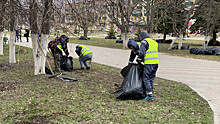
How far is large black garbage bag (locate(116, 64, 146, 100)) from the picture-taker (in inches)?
205

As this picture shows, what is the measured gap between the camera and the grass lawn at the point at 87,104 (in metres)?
4.21

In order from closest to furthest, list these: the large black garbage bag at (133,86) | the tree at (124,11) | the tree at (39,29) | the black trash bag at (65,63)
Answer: the large black garbage bag at (133,86) < the tree at (39,29) < the black trash bag at (65,63) < the tree at (124,11)

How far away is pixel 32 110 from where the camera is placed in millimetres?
4516

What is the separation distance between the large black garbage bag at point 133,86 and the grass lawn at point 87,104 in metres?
0.16

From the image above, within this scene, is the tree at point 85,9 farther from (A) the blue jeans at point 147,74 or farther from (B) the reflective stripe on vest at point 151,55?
(A) the blue jeans at point 147,74

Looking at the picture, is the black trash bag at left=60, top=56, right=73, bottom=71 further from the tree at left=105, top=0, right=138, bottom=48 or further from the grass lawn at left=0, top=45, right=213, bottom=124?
the tree at left=105, top=0, right=138, bottom=48

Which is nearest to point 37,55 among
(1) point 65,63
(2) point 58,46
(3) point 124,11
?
(2) point 58,46

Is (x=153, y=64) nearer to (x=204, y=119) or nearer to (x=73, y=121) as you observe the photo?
(x=204, y=119)

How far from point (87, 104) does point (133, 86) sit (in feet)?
3.44

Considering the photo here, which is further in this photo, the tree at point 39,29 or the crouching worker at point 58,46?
the crouching worker at point 58,46

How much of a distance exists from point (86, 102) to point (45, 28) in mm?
3464

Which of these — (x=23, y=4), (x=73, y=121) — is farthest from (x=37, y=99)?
(x=23, y=4)

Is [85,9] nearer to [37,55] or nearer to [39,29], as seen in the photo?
[39,29]

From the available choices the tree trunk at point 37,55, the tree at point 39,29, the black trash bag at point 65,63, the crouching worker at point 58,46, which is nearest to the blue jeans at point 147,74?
the tree at point 39,29
